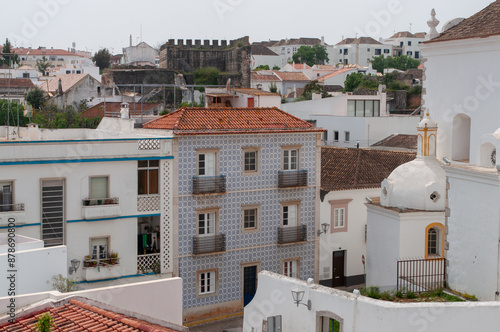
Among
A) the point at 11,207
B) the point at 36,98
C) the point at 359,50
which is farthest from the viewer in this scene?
the point at 359,50

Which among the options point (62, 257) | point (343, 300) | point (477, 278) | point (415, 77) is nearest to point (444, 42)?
point (477, 278)

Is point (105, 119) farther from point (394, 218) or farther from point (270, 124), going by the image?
point (394, 218)

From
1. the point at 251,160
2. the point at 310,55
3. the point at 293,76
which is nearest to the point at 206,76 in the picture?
the point at 293,76

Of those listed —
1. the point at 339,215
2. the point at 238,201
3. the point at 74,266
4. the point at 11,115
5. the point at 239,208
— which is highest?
the point at 11,115

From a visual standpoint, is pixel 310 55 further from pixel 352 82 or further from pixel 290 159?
pixel 290 159

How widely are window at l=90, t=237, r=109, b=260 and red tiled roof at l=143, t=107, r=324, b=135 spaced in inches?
157

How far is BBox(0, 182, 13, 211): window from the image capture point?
67.7ft

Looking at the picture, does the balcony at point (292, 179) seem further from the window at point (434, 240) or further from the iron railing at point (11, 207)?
the iron railing at point (11, 207)

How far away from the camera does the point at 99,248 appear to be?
22047 mm

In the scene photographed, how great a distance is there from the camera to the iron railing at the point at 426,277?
17703 mm

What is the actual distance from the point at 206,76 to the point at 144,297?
5961 centimetres

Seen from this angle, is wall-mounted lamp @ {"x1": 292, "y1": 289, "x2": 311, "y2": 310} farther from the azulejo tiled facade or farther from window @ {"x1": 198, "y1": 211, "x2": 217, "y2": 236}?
window @ {"x1": 198, "y1": 211, "x2": 217, "y2": 236}

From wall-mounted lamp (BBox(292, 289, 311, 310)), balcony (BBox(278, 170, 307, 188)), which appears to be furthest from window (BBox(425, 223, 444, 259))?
wall-mounted lamp (BBox(292, 289, 311, 310))

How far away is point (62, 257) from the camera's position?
44.6ft
